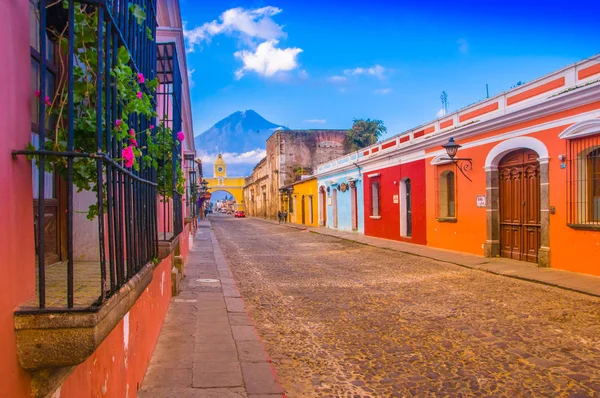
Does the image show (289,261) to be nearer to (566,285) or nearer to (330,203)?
(566,285)

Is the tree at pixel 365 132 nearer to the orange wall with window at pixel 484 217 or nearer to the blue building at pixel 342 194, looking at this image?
the blue building at pixel 342 194

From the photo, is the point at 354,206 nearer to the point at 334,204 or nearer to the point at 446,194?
the point at 334,204

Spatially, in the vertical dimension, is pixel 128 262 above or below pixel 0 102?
below

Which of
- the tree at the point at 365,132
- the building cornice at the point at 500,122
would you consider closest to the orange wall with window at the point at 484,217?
the building cornice at the point at 500,122

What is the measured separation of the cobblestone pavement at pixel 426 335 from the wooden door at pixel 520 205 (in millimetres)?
1962

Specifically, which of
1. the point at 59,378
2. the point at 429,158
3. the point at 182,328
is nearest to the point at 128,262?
the point at 59,378

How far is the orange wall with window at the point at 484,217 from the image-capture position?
9258 mm

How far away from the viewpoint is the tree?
39.5 meters

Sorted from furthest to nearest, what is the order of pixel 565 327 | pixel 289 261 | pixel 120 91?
pixel 289 261, pixel 565 327, pixel 120 91

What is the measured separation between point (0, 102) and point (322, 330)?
191 inches

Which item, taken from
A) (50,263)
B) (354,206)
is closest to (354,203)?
(354,206)

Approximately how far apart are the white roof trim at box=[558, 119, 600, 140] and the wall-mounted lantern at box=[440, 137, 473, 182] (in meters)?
3.23

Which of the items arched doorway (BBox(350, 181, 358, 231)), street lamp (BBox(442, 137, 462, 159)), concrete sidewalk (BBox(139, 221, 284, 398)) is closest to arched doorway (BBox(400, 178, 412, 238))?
street lamp (BBox(442, 137, 462, 159))

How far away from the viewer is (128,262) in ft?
8.61
